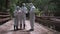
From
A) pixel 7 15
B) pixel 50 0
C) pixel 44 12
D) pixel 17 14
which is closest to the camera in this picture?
Result: pixel 17 14

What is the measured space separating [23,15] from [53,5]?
14.0 meters

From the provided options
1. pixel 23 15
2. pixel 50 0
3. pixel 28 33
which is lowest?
pixel 28 33

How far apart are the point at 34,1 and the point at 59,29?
2631cm

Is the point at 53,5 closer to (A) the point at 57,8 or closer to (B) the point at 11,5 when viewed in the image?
(A) the point at 57,8

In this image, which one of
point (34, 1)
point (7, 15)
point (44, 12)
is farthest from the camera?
point (34, 1)

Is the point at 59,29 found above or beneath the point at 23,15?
beneath

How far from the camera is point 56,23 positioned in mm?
16531

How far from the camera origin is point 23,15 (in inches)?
624

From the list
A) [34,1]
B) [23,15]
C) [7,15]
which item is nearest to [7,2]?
[7,15]

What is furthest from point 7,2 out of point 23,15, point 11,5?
point 23,15

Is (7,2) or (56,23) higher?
(7,2)

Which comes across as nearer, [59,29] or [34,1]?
[59,29]

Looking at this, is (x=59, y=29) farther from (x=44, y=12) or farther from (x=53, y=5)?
(x=44, y=12)

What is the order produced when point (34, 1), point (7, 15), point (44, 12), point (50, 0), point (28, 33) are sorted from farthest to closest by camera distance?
point (34, 1) → point (44, 12) → point (50, 0) → point (7, 15) → point (28, 33)
